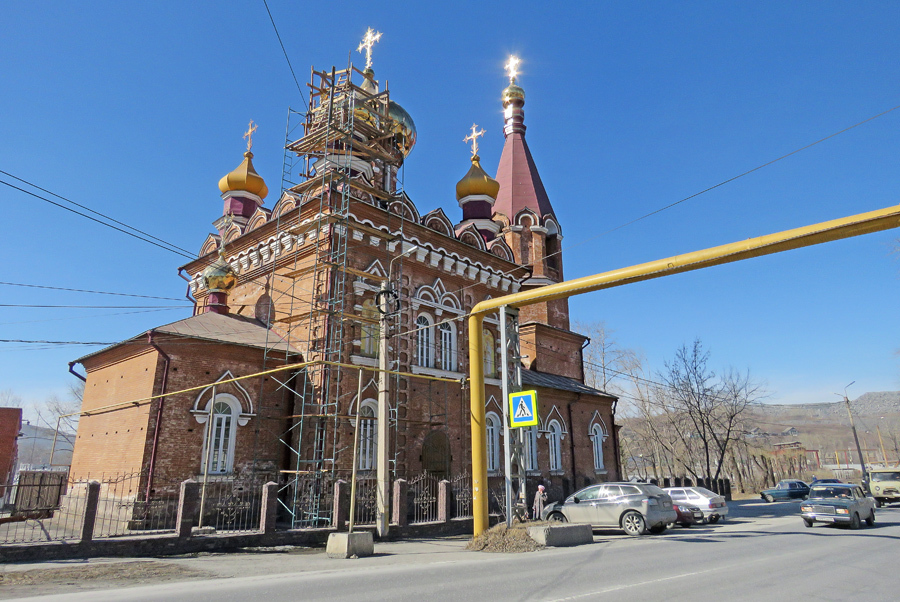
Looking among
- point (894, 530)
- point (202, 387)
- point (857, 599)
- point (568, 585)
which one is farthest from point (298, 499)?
point (894, 530)

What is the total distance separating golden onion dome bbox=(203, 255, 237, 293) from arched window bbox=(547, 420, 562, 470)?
521 inches

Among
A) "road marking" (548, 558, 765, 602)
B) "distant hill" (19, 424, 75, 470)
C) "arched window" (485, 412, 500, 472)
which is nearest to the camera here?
"road marking" (548, 558, 765, 602)

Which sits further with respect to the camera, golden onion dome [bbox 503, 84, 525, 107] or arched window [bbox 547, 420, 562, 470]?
golden onion dome [bbox 503, 84, 525, 107]

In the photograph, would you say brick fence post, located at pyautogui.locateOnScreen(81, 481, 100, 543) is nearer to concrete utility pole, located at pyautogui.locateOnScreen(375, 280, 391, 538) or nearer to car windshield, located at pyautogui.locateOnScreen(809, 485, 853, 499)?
concrete utility pole, located at pyautogui.locateOnScreen(375, 280, 391, 538)

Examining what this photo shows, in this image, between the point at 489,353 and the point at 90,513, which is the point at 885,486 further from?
the point at 90,513

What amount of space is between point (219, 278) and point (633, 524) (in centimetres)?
1385

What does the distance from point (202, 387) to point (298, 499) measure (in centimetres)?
366

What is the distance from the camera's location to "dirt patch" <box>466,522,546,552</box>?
1055 cm

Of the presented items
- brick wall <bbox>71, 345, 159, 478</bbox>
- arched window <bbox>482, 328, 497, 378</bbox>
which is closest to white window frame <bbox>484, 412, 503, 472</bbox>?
arched window <bbox>482, 328, 497, 378</bbox>

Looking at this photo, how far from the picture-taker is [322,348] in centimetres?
1554

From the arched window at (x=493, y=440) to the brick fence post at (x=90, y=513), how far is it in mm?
12324

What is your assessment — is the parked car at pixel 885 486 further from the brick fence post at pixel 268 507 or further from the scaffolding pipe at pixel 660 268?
the brick fence post at pixel 268 507

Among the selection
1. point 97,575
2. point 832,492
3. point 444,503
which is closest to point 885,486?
point 832,492

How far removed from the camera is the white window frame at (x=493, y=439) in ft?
63.9
